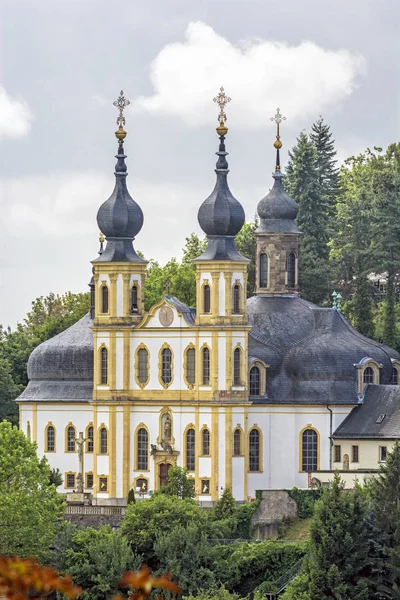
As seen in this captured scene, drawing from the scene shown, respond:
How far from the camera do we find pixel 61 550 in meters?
59.0

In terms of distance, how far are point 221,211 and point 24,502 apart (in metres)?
17.9

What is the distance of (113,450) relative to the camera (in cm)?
7375

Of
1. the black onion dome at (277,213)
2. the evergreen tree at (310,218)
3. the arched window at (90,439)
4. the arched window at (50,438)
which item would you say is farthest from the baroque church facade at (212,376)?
the evergreen tree at (310,218)

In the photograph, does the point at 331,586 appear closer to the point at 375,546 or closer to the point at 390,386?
the point at 375,546

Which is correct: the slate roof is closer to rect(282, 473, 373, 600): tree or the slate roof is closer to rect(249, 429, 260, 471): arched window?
rect(249, 429, 260, 471): arched window

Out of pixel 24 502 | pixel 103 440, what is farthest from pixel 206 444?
pixel 24 502

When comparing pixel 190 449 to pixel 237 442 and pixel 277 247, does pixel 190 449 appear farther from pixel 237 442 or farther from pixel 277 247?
pixel 277 247

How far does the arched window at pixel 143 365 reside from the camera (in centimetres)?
7381

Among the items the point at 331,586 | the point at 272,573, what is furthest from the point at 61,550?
the point at 331,586

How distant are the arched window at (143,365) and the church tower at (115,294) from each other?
0.56 metres

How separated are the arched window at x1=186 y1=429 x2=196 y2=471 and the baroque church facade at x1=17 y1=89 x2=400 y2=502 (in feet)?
0.21

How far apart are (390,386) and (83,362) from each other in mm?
15565

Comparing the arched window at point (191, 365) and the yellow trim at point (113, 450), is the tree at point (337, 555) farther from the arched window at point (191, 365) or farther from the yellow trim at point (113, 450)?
the yellow trim at point (113, 450)

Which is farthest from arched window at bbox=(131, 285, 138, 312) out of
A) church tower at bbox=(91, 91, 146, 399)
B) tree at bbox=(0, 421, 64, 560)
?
tree at bbox=(0, 421, 64, 560)
